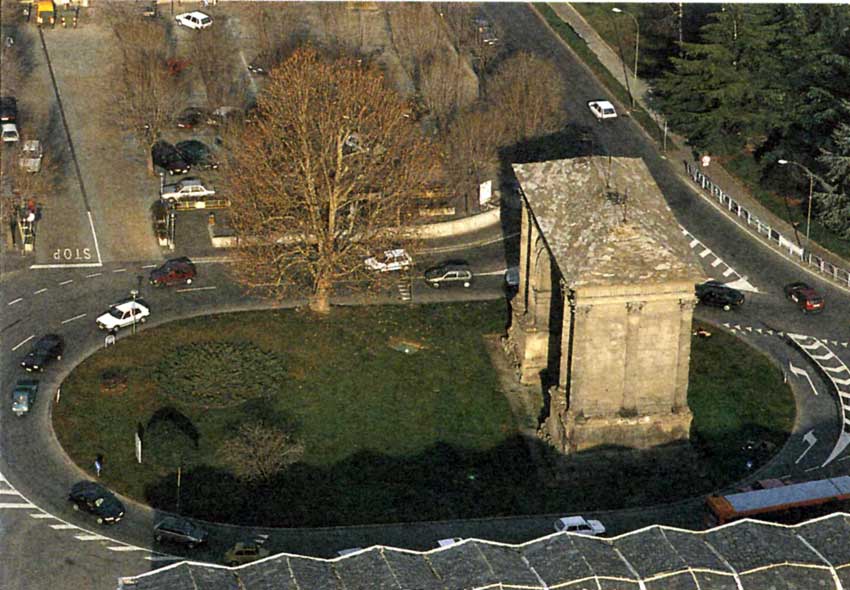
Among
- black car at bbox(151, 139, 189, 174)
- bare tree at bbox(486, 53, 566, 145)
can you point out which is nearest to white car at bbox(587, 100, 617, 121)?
bare tree at bbox(486, 53, 566, 145)

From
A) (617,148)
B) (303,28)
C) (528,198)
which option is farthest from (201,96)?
(528,198)

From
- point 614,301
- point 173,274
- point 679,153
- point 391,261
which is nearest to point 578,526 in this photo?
point 614,301

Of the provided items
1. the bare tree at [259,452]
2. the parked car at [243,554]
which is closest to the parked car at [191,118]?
the bare tree at [259,452]

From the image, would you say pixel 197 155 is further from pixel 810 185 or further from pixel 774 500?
pixel 774 500

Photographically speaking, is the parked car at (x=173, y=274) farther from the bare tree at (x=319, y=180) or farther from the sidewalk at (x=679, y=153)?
the sidewalk at (x=679, y=153)

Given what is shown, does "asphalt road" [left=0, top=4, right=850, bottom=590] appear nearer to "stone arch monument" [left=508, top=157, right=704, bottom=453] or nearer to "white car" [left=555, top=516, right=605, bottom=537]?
"white car" [left=555, top=516, right=605, bottom=537]
